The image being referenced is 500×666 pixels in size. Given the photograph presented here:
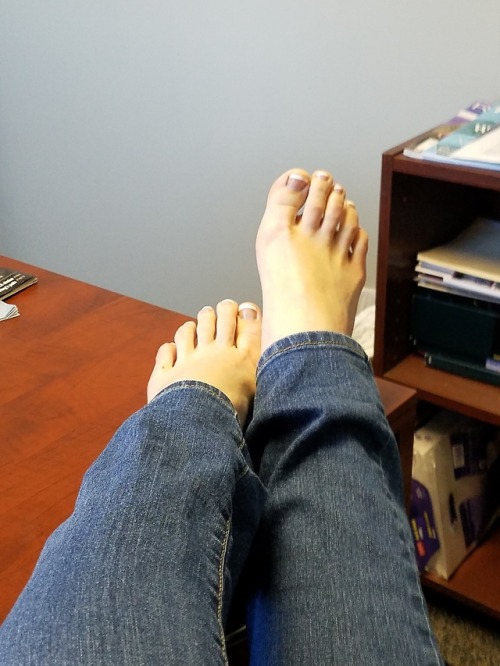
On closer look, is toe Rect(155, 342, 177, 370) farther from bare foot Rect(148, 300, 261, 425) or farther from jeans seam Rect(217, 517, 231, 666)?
jeans seam Rect(217, 517, 231, 666)

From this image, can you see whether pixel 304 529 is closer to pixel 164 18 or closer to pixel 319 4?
pixel 319 4

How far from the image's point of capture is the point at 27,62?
1691 millimetres

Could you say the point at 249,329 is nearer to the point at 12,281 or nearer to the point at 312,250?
A: the point at 312,250

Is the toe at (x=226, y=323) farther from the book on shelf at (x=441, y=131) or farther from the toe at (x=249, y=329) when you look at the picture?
the book on shelf at (x=441, y=131)

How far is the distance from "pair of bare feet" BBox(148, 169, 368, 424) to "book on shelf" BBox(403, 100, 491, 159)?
12 cm

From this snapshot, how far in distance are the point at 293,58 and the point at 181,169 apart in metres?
0.38

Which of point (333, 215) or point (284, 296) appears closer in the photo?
point (284, 296)

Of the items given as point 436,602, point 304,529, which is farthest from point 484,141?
point 436,602

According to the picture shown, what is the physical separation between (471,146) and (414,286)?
0.25m

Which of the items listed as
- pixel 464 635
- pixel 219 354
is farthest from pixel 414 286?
pixel 464 635

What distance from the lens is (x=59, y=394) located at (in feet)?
2.35

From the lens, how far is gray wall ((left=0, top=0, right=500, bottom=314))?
1.18 m

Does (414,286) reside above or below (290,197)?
below

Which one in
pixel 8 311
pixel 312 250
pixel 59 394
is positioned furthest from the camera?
pixel 312 250
